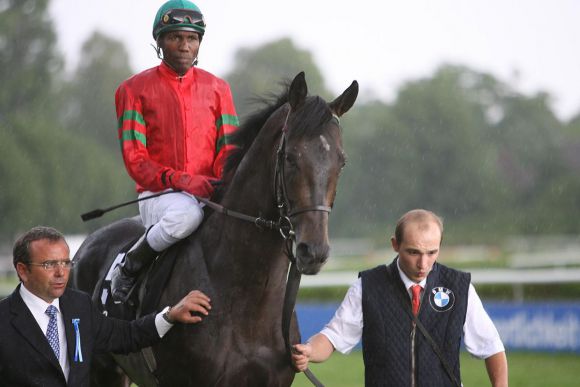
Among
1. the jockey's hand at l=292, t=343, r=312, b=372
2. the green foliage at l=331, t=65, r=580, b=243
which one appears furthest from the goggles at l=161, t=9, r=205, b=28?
the green foliage at l=331, t=65, r=580, b=243

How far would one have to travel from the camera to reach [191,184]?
4.05 m

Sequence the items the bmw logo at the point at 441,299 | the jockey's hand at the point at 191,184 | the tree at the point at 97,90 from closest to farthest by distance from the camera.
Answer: the bmw logo at the point at 441,299, the jockey's hand at the point at 191,184, the tree at the point at 97,90

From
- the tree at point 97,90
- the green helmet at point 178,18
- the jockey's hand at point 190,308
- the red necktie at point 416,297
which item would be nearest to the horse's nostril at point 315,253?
the red necktie at point 416,297

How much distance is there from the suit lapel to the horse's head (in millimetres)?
961

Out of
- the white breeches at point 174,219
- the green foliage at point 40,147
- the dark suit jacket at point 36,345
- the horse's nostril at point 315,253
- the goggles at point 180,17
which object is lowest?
the dark suit jacket at point 36,345

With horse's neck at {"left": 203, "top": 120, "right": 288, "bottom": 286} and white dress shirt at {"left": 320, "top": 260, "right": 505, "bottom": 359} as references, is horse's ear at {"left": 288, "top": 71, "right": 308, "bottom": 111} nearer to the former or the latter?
horse's neck at {"left": 203, "top": 120, "right": 288, "bottom": 286}

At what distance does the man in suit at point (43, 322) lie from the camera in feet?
10.4

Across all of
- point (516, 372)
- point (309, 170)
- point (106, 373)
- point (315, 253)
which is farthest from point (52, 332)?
point (516, 372)

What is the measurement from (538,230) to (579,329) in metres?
37.8

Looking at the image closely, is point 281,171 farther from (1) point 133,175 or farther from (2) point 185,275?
(1) point 133,175

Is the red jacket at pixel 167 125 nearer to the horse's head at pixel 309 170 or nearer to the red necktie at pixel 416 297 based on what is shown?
the horse's head at pixel 309 170

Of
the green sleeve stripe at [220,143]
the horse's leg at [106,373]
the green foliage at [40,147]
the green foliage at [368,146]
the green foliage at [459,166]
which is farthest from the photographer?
the green foliage at [459,166]

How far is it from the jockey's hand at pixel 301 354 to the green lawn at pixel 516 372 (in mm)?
4650

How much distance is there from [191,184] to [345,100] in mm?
860
